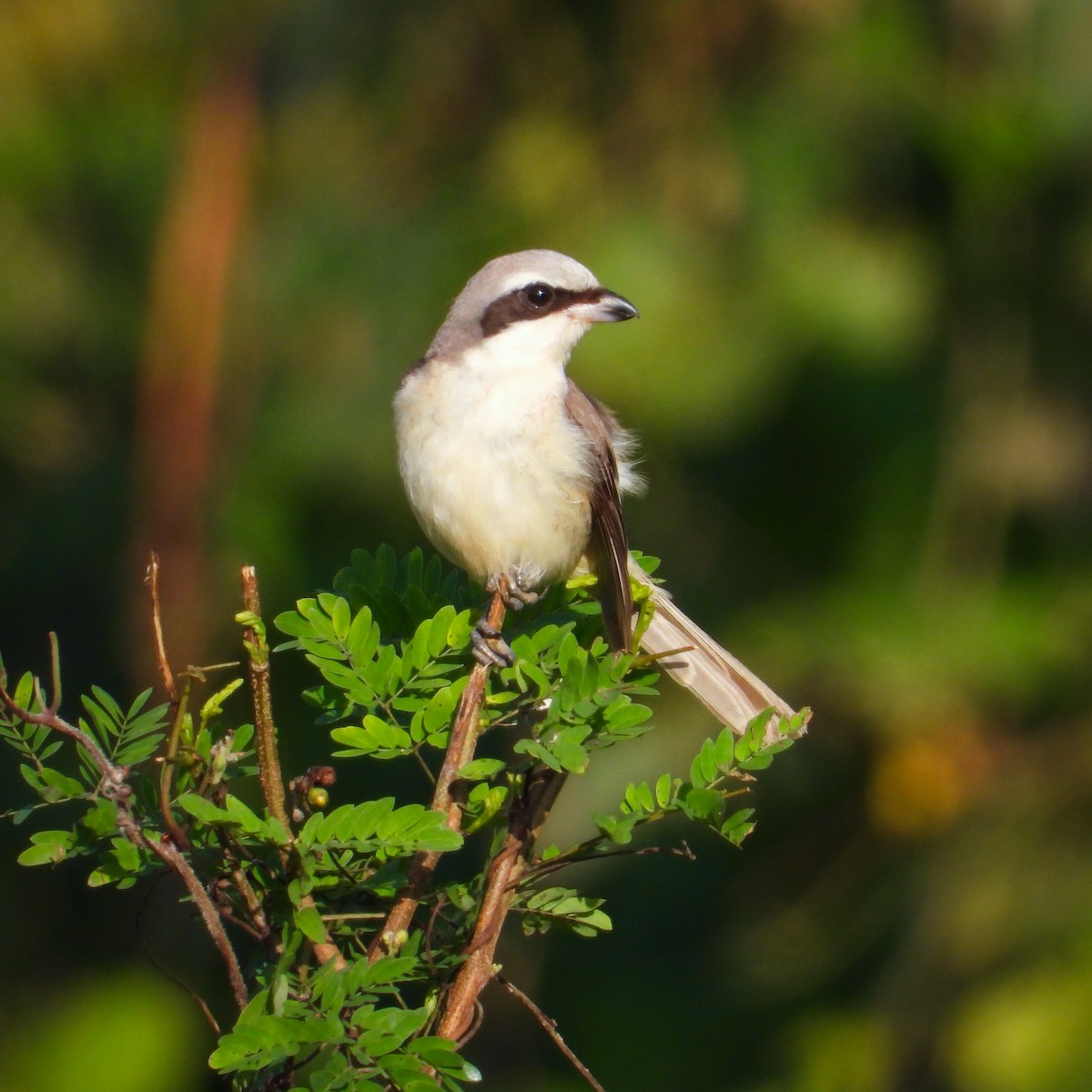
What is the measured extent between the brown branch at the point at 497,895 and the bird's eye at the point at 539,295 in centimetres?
213

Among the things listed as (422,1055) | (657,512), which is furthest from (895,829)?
(422,1055)

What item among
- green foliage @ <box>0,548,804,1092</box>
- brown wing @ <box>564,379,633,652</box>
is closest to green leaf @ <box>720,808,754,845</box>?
green foliage @ <box>0,548,804,1092</box>

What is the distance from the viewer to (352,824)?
1799 millimetres

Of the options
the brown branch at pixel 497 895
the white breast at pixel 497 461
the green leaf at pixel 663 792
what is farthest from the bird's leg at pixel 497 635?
the white breast at pixel 497 461

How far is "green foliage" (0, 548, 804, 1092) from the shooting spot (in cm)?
170

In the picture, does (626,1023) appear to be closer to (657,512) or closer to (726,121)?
(657,512)

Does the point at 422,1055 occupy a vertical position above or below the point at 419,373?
below

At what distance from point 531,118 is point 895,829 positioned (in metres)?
3.27

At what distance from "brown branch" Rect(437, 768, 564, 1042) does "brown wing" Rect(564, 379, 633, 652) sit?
0.99 metres

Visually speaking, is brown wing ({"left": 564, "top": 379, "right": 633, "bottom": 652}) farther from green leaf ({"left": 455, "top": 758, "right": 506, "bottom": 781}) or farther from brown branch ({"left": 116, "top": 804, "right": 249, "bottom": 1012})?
brown branch ({"left": 116, "top": 804, "right": 249, "bottom": 1012})

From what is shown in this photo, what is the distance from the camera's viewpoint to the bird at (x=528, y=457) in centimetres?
346

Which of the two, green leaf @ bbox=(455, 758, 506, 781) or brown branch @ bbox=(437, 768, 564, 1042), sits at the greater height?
green leaf @ bbox=(455, 758, 506, 781)

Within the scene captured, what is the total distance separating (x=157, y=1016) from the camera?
581 centimetres

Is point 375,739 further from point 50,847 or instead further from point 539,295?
point 539,295
